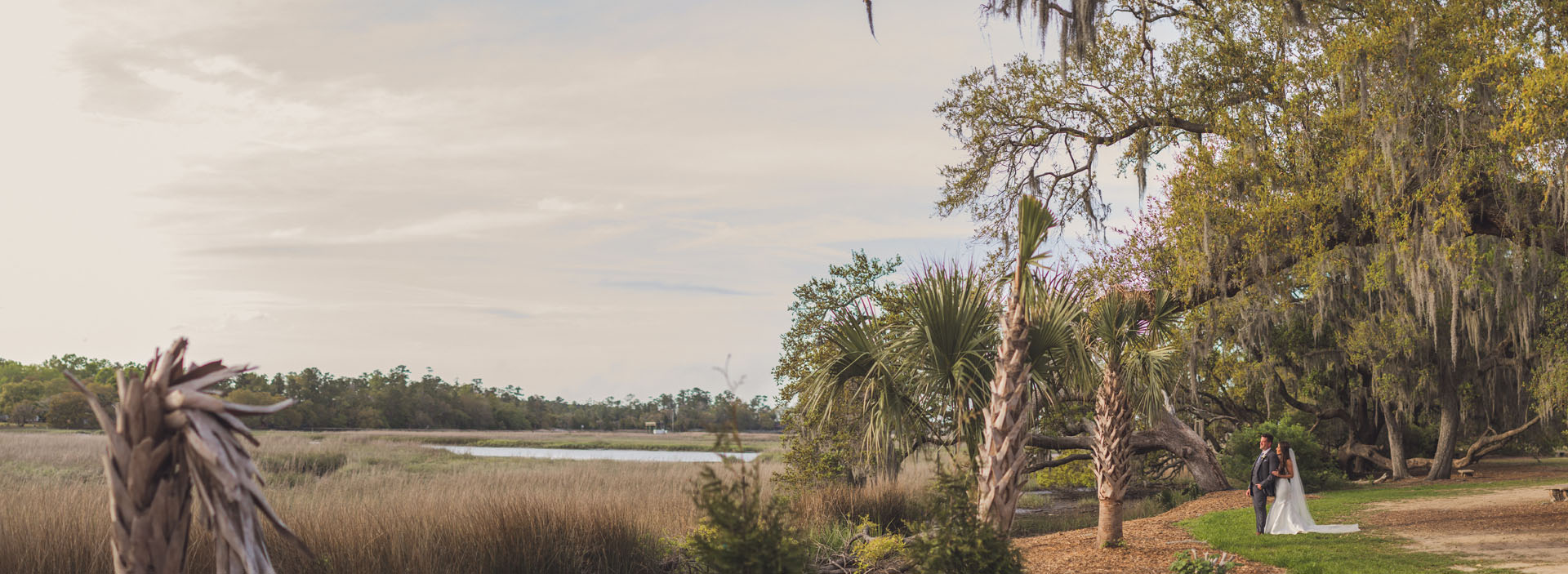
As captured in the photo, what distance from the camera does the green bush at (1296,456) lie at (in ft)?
75.0

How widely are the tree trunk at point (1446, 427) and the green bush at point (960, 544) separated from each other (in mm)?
23581

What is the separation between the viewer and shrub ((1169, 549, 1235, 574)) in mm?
10133

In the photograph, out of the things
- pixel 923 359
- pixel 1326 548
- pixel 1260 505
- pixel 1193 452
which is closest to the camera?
pixel 923 359

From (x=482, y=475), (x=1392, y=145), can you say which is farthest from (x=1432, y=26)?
(x=482, y=475)

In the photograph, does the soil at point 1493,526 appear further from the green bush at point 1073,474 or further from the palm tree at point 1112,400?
the green bush at point 1073,474

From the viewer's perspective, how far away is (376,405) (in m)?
93.1

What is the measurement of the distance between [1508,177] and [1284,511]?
558cm

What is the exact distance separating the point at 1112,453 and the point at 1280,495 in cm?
345

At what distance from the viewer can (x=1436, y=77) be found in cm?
1385

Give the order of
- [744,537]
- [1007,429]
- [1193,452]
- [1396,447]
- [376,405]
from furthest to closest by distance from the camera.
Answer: [376,405], [1396,447], [1193,452], [1007,429], [744,537]

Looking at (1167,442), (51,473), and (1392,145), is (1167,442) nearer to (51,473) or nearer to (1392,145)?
(1392,145)

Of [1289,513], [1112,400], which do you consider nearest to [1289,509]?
[1289,513]

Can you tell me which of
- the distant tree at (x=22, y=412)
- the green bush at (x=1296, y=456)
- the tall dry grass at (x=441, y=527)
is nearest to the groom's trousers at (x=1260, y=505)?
the tall dry grass at (x=441, y=527)

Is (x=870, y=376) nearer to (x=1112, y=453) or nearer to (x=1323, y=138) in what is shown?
(x=1112, y=453)
